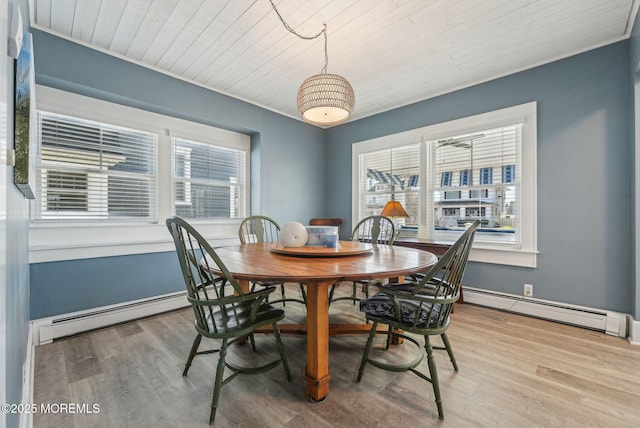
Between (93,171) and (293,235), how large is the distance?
2.16 metres

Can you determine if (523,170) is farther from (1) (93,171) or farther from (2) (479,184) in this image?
(1) (93,171)

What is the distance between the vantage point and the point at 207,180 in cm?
A: 363

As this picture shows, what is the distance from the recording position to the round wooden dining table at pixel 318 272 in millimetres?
1425

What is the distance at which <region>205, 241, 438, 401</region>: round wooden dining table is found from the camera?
1425 mm

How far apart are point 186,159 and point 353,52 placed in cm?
225

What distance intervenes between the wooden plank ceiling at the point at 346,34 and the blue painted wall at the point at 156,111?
0.51ft

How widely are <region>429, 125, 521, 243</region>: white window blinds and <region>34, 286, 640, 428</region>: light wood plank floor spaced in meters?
1.22

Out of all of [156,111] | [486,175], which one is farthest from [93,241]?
[486,175]

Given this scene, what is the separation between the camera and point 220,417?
1.46 metres

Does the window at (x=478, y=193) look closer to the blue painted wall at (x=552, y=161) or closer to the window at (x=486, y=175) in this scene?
the window at (x=486, y=175)

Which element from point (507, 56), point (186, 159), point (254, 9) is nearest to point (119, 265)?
point (186, 159)

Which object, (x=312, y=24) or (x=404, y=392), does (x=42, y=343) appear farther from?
(x=312, y=24)

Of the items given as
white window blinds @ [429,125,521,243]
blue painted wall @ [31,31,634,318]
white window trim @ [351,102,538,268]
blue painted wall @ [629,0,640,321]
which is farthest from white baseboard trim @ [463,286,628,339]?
white window blinds @ [429,125,521,243]

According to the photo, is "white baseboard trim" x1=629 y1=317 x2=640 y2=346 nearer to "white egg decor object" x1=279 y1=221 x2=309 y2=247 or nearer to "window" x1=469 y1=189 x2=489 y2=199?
"window" x1=469 y1=189 x2=489 y2=199
